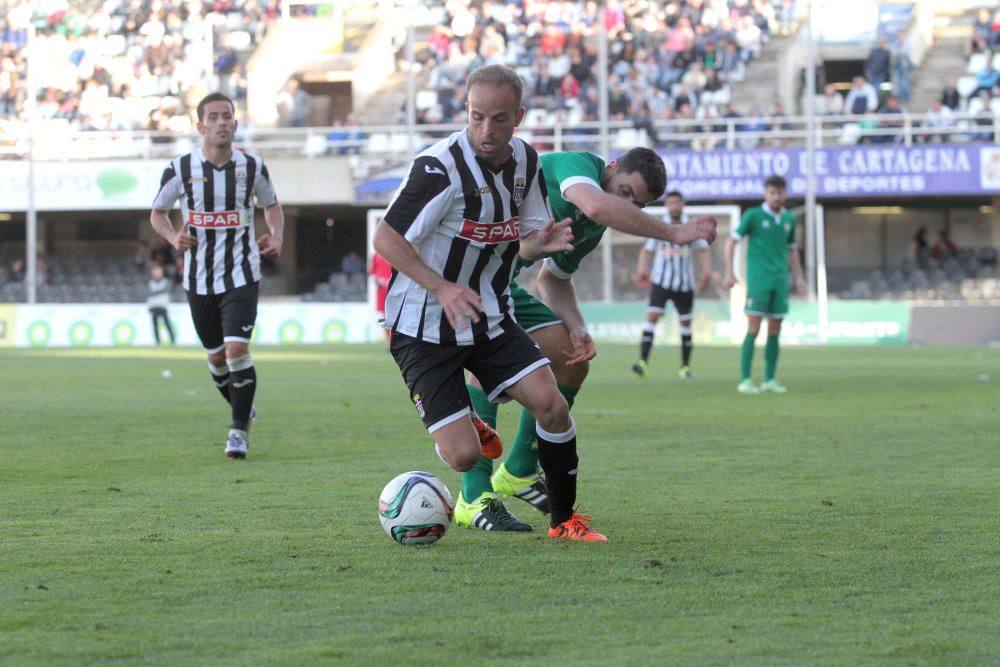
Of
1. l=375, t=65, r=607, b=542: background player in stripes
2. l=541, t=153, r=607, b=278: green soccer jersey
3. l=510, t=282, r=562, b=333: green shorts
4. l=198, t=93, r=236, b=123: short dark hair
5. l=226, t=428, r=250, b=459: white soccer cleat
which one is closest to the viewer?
l=375, t=65, r=607, b=542: background player in stripes

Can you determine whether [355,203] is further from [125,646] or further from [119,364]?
[125,646]

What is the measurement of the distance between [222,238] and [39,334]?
2170 centimetres

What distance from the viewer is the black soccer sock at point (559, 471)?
19.3ft

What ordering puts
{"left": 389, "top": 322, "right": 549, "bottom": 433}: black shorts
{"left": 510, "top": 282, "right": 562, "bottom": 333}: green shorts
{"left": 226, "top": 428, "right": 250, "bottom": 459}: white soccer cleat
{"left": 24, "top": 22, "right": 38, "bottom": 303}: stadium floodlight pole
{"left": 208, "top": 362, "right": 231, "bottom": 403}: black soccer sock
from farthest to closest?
1. {"left": 24, "top": 22, "right": 38, "bottom": 303}: stadium floodlight pole
2. {"left": 208, "top": 362, "right": 231, "bottom": 403}: black soccer sock
3. {"left": 226, "top": 428, "right": 250, "bottom": 459}: white soccer cleat
4. {"left": 510, "top": 282, "right": 562, "bottom": 333}: green shorts
5. {"left": 389, "top": 322, "right": 549, "bottom": 433}: black shorts

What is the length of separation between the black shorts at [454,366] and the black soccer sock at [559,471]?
0.31m

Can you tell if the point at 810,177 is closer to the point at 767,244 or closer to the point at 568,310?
the point at 767,244

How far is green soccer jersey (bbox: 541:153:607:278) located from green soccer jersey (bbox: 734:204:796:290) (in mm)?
8477

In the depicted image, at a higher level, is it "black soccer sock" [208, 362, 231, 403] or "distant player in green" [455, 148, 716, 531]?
"distant player in green" [455, 148, 716, 531]

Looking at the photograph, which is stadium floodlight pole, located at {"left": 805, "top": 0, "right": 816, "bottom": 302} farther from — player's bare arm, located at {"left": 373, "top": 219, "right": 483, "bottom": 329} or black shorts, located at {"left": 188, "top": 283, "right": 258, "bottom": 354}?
player's bare arm, located at {"left": 373, "top": 219, "right": 483, "bottom": 329}

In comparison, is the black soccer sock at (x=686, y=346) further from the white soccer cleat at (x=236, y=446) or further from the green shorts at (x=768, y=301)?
the white soccer cleat at (x=236, y=446)

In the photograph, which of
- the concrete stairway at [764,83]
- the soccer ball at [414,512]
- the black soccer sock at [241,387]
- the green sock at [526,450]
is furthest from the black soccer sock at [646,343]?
the concrete stairway at [764,83]

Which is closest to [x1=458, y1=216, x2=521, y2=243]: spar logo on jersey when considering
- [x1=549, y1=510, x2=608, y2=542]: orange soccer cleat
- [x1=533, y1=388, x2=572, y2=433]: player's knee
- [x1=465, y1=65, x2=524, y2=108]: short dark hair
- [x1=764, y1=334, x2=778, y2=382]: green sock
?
[x1=465, y1=65, x2=524, y2=108]: short dark hair

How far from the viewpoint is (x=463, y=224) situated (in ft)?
18.4

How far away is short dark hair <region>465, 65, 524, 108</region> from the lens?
5316mm
